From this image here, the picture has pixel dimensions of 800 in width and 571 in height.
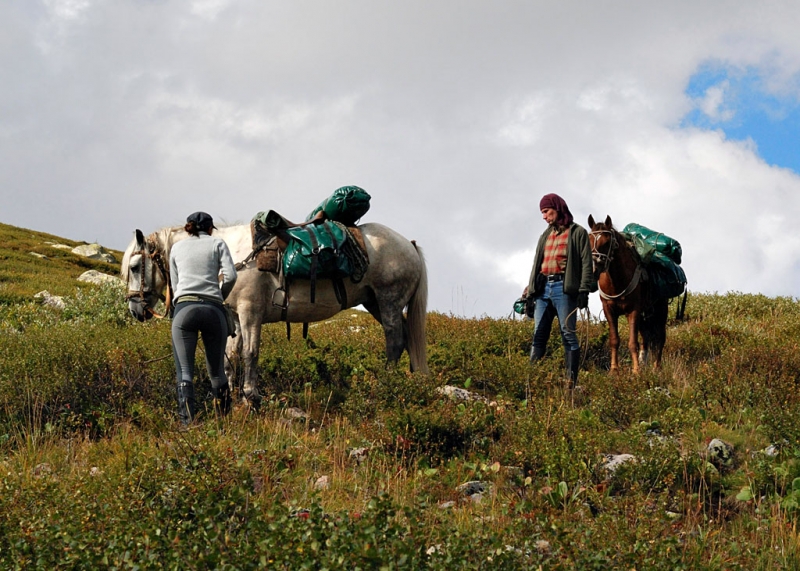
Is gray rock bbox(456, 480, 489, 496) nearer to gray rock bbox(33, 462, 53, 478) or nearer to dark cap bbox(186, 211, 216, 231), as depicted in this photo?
gray rock bbox(33, 462, 53, 478)

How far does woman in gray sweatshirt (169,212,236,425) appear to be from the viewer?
760cm

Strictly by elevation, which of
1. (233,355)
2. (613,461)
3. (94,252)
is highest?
(94,252)

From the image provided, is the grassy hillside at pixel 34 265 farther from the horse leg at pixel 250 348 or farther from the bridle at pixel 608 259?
the bridle at pixel 608 259

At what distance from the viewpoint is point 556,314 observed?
1019 centimetres

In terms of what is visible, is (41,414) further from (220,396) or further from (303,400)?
(303,400)

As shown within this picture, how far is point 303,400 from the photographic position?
9125mm

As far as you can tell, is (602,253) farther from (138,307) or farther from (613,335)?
(138,307)

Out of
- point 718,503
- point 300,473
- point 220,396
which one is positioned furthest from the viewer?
point 220,396

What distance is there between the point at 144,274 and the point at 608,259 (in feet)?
21.6

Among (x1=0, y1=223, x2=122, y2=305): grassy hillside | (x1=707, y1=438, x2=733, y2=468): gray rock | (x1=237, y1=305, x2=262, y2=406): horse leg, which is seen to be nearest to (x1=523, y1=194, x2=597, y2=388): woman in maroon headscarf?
(x1=707, y1=438, x2=733, y2=468): gray rock

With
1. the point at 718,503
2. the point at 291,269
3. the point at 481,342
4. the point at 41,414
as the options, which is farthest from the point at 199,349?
the point at 718,503

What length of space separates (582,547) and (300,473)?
231cm

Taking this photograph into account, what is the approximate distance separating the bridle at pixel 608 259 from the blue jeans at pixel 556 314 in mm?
1740

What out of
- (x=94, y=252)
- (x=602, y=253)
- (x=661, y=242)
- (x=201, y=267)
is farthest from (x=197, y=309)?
(x=94, y=252)
